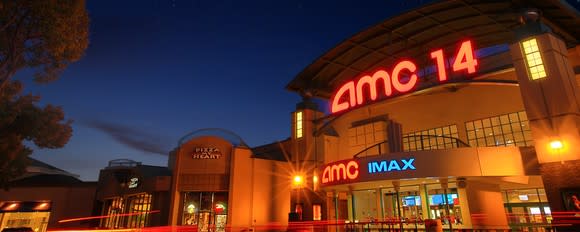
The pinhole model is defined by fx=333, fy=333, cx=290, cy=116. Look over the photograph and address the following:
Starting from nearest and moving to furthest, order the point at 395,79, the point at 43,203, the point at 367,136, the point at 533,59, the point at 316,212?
1. the point at 533,59
2. the point at 395,79
3. the point at 316,212
4. the point at 367,136
5. the point at 43,203

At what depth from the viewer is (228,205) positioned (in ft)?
90.1

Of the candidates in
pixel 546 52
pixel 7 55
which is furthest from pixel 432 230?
pixel 7 55

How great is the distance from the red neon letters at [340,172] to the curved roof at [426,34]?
999 cm

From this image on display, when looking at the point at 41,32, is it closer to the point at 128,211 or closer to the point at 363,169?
the point at 363,169

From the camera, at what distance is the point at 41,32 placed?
16.4 meters

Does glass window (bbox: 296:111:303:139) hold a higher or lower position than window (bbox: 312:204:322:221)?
higher

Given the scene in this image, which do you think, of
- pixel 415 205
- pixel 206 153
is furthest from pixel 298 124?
pixel 415 205

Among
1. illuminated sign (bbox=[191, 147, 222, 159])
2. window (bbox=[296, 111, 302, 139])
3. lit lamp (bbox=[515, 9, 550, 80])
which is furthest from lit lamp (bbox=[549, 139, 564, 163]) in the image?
illuminated sign (bbox=[191, 147, 222, 159])

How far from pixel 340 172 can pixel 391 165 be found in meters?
3.35

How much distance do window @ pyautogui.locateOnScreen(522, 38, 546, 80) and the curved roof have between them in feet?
5.08

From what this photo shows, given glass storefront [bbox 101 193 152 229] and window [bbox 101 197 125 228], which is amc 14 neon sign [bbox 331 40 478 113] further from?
window [bbox 101 197 125 228]

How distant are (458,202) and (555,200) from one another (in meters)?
4.85

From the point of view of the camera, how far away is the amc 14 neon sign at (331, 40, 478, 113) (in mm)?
19234

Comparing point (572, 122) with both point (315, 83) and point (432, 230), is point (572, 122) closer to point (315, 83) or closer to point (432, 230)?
point (432, 230)
